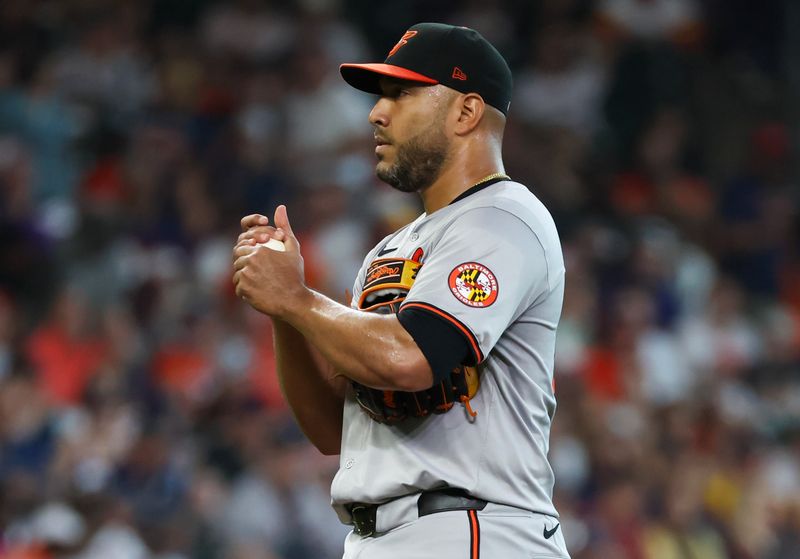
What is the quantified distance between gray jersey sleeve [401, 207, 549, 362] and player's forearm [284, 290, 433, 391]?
9cm

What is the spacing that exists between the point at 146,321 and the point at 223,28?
2684 mm

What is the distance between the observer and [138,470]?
235 inches

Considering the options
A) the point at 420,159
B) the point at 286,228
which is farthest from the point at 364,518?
the point at 420,159

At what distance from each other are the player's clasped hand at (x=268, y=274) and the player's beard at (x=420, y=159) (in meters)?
0.33

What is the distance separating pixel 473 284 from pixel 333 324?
31 cm

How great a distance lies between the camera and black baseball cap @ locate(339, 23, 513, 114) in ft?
8.99

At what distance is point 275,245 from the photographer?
8.61ft

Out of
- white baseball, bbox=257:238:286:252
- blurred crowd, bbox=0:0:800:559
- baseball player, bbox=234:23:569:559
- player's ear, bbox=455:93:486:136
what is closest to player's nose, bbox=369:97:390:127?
baseball player, bbox=234:23:569:559

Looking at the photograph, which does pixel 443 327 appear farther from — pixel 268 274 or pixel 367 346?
pixel 268 274

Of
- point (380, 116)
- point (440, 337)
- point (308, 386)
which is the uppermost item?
point (380, 116)

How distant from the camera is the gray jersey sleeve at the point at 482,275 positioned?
245 cm

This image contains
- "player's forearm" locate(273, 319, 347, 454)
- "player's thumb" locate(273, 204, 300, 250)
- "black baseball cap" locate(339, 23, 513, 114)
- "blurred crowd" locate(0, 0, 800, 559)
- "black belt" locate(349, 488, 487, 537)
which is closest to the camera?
"black belt" locate(349, 488, 487, 537)

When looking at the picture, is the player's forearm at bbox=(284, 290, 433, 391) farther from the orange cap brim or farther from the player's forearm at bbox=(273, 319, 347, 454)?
the orange cap brim

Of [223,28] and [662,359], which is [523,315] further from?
[223,28]
